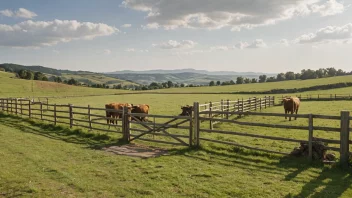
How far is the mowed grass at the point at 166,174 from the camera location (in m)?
6.29

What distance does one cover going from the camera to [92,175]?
295 inches

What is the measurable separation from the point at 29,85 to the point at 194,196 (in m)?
82.3

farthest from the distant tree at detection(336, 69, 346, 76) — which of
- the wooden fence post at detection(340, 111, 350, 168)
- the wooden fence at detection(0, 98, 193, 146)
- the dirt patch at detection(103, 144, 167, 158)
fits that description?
the dirt patch at detection(103, 144, 167, 158)

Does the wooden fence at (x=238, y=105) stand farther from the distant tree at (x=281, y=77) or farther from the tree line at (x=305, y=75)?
the distant tree at (x=281, y=77)

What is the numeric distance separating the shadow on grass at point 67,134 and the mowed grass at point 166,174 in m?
1.18

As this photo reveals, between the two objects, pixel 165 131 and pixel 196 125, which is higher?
pixel 196 125

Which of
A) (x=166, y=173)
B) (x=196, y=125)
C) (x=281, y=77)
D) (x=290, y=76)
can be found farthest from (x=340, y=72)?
(x=166, y=173)

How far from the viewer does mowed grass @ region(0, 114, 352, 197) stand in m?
6.29

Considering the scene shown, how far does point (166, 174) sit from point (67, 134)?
7.89 metres

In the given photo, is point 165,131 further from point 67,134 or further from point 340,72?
point 340,72

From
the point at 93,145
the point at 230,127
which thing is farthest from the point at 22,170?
the point at 230,127

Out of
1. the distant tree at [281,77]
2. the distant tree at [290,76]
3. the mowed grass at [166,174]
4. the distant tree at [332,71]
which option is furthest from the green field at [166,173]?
the distant tree at [332,71]

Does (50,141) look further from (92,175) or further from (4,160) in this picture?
(92,175)

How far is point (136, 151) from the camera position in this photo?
10102mm
